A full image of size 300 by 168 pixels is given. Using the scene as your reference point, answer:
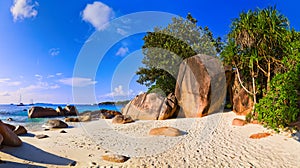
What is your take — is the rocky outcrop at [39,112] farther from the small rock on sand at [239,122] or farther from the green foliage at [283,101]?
the green foliage at [283,101]

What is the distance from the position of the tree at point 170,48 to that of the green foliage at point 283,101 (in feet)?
30.3

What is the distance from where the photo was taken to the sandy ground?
561cm

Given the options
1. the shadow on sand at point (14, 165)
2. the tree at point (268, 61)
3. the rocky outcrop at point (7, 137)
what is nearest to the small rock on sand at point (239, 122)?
the tree at point (268, 61)

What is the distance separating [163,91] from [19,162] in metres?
12.6

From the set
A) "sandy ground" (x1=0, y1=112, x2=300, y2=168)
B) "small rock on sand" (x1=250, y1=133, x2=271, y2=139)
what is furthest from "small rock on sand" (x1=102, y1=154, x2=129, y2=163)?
"small rock on sand" (x1=250, y1=133, x2=271, y2=139)

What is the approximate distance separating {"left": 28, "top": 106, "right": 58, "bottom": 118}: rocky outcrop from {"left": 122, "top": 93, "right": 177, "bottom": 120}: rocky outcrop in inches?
592

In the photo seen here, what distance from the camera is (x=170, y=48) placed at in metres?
16.8

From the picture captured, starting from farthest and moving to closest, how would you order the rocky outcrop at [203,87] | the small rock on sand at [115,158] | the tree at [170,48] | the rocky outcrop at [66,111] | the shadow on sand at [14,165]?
1. the rocky outcrop at [66,111]
2. the tree at [170,48]
3. the rocky outcrop at [203,87]
4. the small rock on sand at [115,158]
5. the shadow on sand at [14,165]

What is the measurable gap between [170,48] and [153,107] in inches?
213

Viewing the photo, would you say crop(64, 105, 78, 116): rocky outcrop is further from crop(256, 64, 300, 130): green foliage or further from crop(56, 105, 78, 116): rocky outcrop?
crop(256, 64, 300, 130): green foliage

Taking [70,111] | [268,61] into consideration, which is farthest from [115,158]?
[70,111]

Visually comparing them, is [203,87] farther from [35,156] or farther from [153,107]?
[35,156]

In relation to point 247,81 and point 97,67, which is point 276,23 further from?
point 97,67

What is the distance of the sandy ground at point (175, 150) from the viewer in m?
5.61
